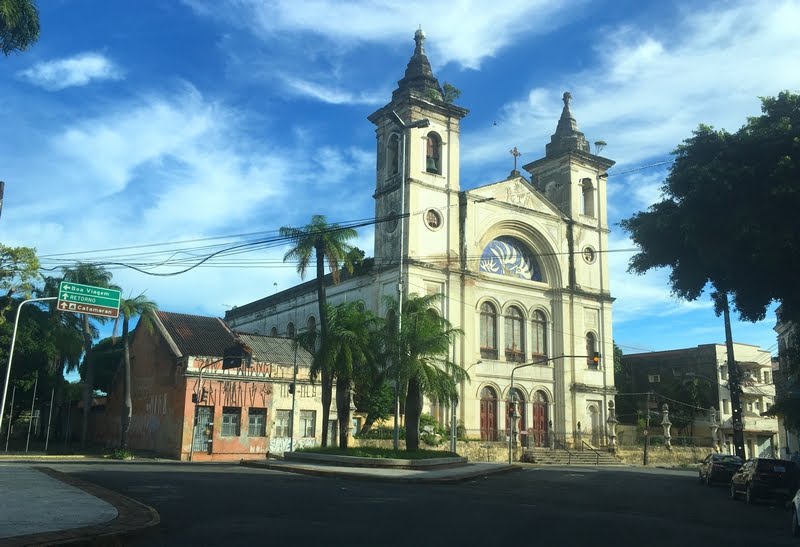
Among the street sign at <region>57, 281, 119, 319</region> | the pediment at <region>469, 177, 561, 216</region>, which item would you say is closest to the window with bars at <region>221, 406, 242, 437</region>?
the street sign at <region>57, 281, 119, 319</region>

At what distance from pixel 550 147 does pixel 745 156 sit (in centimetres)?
3552

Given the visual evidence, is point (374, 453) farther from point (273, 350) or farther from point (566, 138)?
point (566, 138)

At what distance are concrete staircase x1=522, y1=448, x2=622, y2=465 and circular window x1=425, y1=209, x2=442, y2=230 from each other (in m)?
14.4

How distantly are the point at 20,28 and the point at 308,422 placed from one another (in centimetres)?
2634

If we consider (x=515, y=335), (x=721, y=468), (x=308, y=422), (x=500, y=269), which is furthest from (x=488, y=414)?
(x=721, y=468)

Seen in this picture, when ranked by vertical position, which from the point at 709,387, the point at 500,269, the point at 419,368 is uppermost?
the point at 500,269

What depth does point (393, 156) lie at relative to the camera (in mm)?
47188

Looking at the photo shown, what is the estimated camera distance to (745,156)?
70.1ft

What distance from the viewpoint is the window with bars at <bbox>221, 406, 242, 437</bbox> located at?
36.4 meters

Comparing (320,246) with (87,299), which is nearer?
(87,299)

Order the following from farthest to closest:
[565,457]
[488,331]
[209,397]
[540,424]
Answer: [540,424] < [488,331] < [565,457] < [209,397]

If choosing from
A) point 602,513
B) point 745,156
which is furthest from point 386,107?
point 602,513

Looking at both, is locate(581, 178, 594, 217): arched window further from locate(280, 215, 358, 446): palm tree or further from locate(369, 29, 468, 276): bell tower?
locate(280, 215, 358, 446): palm tree

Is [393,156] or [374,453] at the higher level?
[393,156]
